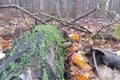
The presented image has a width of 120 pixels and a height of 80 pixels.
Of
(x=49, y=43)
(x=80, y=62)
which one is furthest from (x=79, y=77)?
(x=49, y=43)

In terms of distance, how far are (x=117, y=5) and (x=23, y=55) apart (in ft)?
35.5

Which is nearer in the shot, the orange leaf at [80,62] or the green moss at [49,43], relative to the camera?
the green moss at [49,43]

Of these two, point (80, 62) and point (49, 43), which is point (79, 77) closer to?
point (80, 62)

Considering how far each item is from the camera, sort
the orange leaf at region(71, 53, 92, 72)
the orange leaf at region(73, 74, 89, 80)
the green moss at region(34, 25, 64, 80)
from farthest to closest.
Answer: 1. the orange leaf at region(71, 53, 92, 72)
2. the orange leaf at region(73, 74, 89, 80)
3. the green moss at region(34, 25, 64, 80)

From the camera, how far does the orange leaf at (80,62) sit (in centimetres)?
245

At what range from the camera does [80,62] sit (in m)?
2.48

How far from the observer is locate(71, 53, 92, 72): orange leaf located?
2447 millimetres

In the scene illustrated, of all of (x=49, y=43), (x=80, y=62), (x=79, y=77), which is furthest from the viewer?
(x=80, y=62)

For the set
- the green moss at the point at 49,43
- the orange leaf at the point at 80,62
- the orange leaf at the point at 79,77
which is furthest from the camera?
the orange leaf at the point at 80,62

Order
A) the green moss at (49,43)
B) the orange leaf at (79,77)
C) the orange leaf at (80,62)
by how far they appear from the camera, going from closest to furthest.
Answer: the green moss at (49,43)
the orange leaf at (79,77)
the orange leaf at (80,62)

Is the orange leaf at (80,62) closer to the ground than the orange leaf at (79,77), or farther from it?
farther from it

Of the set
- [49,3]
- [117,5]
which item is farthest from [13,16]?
[117,5]

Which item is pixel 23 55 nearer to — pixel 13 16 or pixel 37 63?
pixel 37 63

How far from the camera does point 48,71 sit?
5.99ft
